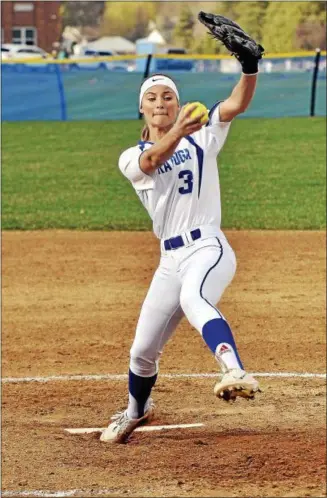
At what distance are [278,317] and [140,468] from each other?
4411 mm

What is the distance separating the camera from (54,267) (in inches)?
512

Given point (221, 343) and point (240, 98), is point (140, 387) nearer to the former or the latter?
point (221, 343)

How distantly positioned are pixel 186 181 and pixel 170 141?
48 centimetres

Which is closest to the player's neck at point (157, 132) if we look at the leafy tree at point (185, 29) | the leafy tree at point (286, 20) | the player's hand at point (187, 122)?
the player's hand at point (187, 122)

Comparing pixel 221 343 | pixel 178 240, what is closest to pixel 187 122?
pixel 178 240

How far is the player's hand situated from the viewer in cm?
576

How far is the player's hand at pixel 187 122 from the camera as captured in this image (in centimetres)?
576

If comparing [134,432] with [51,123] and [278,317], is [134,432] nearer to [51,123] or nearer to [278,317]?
[278,317]

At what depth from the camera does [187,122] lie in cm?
576

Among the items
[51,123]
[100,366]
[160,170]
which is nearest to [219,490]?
[160,170]

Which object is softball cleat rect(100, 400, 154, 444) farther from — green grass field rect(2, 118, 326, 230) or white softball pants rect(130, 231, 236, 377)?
green grass field rect(2, 118, 326, 230)

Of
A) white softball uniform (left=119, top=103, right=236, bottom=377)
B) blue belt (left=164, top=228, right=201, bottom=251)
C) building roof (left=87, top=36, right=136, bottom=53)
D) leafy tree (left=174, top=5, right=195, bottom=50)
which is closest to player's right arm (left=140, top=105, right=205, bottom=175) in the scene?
white softball uniform (left=119, top=103, right=236, bottom=377)

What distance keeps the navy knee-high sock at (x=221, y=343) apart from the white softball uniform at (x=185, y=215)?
30cm

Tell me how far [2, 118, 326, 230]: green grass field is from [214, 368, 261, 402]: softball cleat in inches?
392
